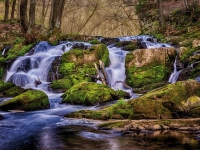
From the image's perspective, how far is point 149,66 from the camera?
13.4 meters

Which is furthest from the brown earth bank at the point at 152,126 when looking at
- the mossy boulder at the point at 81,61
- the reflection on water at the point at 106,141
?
the mossy boulder at the point at 81,61

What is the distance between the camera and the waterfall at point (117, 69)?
12.9 m

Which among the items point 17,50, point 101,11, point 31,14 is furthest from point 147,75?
point 101,11

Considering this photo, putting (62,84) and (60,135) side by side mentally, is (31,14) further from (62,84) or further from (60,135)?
(60,135)

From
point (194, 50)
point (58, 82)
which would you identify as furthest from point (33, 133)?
point (194, 50)

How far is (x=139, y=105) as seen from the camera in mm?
6969

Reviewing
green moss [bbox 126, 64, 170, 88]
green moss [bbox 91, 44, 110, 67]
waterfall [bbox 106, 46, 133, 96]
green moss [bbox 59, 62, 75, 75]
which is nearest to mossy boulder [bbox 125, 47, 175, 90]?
green moss [bbox 126, 64, 170, 88]

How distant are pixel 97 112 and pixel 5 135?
7.80 ft

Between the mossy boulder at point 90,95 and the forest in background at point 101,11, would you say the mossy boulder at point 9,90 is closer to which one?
the mossy boulder at point 90,95

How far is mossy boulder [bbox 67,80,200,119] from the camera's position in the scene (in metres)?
6.78

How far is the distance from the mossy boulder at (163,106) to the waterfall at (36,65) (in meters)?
5.93

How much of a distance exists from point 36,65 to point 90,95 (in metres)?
6.26

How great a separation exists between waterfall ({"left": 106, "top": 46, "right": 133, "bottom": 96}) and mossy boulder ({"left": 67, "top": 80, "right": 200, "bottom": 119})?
5.16 meters

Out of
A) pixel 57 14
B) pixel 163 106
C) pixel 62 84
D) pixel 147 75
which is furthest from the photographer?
pixel 57 14
